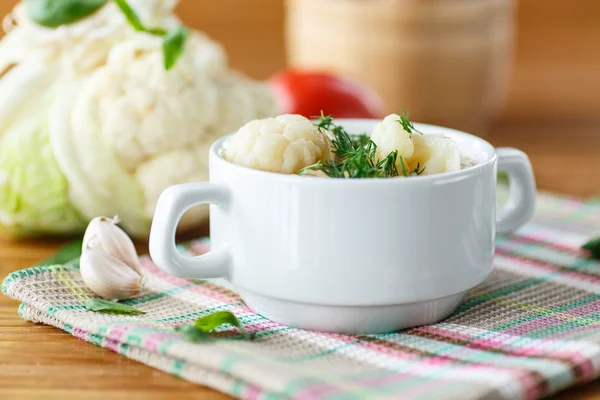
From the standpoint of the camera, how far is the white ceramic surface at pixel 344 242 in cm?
82

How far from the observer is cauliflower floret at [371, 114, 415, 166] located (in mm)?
856

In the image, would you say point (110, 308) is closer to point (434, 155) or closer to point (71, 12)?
point (434, 155)

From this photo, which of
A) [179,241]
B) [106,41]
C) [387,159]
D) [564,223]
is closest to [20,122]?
[106,41]

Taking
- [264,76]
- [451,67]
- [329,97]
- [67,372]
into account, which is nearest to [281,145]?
[67,372]

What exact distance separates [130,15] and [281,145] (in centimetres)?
49

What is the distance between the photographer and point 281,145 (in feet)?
2.81

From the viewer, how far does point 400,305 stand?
0.85m

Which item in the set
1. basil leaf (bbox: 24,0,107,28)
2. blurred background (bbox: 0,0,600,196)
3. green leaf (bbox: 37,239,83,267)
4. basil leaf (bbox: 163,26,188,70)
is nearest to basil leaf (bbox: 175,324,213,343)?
green leaf (bbox: 37,239,83,267)

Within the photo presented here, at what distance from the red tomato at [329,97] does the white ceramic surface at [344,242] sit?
3.06 ft

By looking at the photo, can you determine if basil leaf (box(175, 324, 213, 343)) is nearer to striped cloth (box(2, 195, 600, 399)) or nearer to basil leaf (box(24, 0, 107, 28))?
striped cloth (box(2, 195, 600, 399))

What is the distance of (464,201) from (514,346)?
0.14m

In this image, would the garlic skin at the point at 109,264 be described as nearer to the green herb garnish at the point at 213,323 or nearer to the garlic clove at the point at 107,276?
the garlic clove at the point at 107,276

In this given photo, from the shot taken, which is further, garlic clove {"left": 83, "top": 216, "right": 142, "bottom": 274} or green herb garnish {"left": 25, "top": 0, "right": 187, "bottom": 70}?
green herb garnish {"left": 25, "top": 0, "right": 187, "bottom": 70}

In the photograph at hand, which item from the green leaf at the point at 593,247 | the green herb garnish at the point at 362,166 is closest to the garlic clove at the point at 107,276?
the green herb garnish at the point at 362,166
